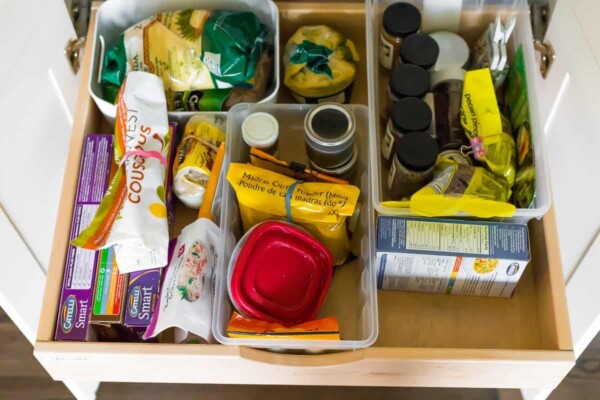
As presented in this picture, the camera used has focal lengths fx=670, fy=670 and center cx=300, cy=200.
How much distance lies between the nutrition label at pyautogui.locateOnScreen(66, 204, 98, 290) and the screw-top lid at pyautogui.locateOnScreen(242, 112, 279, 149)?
0.73 ft

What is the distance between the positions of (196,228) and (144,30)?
30 cm


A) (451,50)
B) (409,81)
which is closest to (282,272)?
(409,81)

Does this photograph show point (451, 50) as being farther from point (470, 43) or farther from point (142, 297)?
point (142, 297)

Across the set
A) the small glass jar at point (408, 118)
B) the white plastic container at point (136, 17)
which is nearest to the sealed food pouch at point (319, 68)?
the white plastic container at point (136, 17)

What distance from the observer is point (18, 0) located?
0.86 meters

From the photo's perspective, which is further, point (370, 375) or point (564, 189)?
point (564, 189)

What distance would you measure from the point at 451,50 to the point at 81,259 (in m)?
0.58

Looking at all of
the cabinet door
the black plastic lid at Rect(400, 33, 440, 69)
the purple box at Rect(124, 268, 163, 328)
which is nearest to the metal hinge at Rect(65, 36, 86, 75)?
the purple box at Rect(124, 268, 163, 328)

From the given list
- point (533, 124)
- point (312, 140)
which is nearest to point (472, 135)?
point (533, 124)

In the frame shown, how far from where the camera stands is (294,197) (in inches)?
32.4

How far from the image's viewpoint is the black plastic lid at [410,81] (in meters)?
0.86

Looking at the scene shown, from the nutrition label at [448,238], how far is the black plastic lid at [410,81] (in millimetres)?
174

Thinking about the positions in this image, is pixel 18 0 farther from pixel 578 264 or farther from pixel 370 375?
pixel 578 264

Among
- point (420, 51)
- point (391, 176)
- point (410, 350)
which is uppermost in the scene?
point (420, 51)
